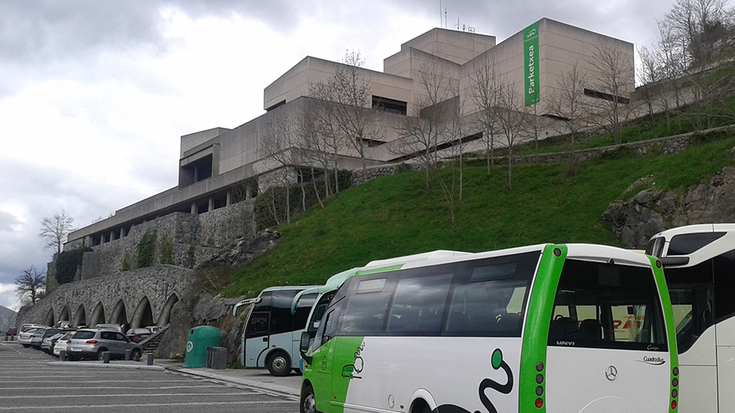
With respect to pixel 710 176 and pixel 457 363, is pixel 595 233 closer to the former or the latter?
pixel 710 176

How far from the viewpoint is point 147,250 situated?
66.3m

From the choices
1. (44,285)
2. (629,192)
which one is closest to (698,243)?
(629,192)

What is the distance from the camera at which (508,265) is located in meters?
7.55

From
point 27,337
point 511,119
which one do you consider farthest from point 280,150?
point 27,337

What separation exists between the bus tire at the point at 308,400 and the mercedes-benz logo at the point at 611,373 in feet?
19.4

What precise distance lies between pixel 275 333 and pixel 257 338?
731 millimetres

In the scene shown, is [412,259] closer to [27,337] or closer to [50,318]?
[27,337]

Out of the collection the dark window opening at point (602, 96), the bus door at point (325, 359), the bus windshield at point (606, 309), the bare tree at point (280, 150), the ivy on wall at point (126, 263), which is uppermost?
the dark window opening at point (602, 96)

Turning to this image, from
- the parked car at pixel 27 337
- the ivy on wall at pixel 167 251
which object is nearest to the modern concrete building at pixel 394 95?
the ivy on wall at pixel 167 251

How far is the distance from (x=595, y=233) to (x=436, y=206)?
37.1 feet

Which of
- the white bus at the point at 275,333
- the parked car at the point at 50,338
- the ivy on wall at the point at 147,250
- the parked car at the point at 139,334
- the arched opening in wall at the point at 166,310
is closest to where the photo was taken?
the white bus at the point at 275,333

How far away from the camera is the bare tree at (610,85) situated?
1667 inches

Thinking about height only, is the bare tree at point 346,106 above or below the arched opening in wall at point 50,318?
above

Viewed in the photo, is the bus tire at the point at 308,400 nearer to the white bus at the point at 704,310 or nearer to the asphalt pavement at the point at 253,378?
the asphalt pavement at the point at 253,378
